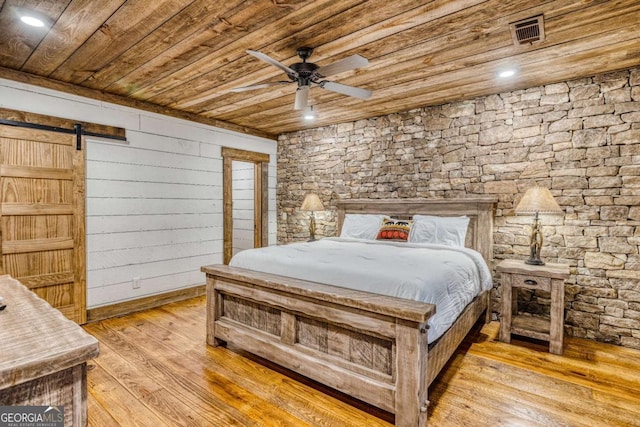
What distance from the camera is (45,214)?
3.31 meters

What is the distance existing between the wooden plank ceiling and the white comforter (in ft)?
5.51

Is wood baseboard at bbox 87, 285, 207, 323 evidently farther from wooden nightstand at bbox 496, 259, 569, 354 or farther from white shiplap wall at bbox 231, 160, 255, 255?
wooden nightstand at bbox 496, 259, 569, 354

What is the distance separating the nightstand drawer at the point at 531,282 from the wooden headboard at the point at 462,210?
1.92 ft

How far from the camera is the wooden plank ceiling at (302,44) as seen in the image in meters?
2.11

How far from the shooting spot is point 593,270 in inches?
125

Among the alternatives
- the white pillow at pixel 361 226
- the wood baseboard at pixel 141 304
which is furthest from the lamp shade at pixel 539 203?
the wood baseboard at pixel 141 304

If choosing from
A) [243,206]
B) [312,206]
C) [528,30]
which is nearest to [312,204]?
[312,206]

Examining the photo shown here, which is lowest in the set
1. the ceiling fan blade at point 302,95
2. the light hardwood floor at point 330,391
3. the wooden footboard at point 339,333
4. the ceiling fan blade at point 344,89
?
the light hardwood floor at point 330,391

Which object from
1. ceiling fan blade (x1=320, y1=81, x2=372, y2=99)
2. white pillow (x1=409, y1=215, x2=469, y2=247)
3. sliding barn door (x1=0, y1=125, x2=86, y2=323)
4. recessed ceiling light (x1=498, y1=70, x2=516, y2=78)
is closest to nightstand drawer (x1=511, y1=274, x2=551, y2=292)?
white pillow (x1=409, y1=215, x2=469, y2=247)

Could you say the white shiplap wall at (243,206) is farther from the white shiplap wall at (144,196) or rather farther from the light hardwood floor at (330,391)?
the light hardwood floor at (330,391)

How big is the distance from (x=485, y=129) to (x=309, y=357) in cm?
313

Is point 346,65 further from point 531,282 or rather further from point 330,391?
point 531,282

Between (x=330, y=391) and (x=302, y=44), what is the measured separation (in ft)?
8.39

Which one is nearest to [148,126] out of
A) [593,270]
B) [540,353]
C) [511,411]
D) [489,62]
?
[489,62]
